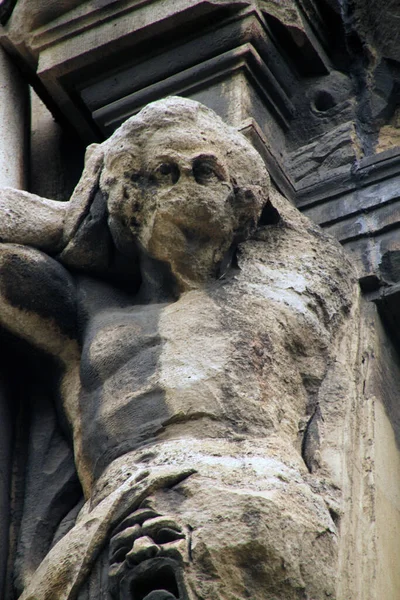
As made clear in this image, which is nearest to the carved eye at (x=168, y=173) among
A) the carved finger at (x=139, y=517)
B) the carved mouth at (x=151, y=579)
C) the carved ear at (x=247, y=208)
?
the carved ear at (x=247, y=208)

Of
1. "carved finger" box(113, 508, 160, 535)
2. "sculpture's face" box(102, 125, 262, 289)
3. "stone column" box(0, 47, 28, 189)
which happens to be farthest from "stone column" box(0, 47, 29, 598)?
"carved finger" box(113, 508, 160, 535)

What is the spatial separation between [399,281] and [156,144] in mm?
935

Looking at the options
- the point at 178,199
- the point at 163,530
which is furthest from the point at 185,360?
the point at 163,530

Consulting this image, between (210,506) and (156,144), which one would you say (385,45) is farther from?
(210,506)

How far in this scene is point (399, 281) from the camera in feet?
12.7

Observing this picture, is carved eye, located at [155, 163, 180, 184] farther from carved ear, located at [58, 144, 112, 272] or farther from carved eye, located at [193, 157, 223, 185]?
carved ear, located at [58, 144, 112, 272]

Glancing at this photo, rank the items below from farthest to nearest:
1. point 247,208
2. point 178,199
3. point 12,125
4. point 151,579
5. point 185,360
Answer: point 12,125, point 247,208, point 178,199, point 185,360, point 151,579

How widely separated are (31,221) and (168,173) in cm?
40

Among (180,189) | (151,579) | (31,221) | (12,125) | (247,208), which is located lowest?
(151,579)

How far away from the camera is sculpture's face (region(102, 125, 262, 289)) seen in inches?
129

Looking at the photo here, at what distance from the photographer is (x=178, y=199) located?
129 inches

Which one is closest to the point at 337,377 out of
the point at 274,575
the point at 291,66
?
the point at 274,575

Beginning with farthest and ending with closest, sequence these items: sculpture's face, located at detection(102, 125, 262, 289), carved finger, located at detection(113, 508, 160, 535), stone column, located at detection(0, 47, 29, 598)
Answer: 1. stone column, located at detection(0, 47, 29, 598)
2. sculpture's face, located at detection(102, 125, 262, 289)
3. carved finger, located at detection(113, 508, 160, 535)

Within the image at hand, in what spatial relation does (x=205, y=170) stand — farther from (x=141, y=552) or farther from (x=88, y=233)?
(x=141, y=552)
